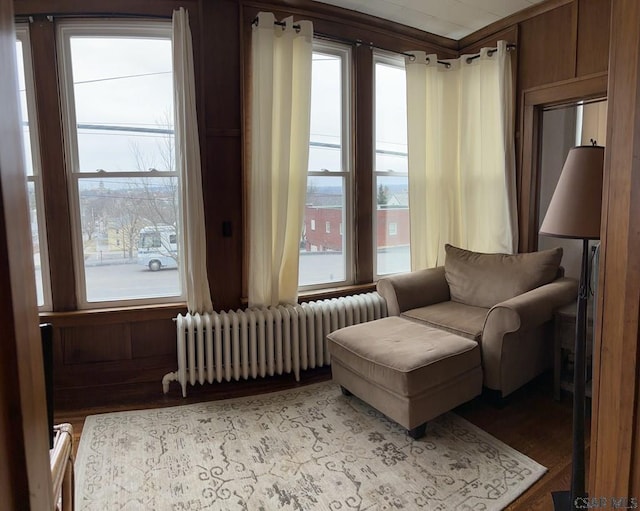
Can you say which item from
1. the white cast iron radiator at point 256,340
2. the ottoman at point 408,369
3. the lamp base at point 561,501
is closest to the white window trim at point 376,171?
the white cast iron radiator at point 256,340

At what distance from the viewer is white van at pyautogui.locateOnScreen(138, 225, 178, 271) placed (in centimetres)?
300

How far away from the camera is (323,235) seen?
345cm

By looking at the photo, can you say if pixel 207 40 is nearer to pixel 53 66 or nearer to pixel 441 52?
pixel 53 66

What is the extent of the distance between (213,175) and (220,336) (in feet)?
3.73

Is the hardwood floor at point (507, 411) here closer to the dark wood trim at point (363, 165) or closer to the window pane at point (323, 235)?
the window pane at point (323, 235)

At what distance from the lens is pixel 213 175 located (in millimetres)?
2996

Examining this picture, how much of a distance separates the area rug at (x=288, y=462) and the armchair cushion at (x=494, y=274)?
101 centimetres

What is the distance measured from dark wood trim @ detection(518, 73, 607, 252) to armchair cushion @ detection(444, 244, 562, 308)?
44 centimetres

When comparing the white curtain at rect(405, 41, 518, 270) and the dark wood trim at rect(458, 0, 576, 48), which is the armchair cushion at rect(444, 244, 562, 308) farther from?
the dark wood trim at rect(458, 0, 576, 48)

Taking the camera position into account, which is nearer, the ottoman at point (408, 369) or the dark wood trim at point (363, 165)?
the ottoman at point (408, 369)

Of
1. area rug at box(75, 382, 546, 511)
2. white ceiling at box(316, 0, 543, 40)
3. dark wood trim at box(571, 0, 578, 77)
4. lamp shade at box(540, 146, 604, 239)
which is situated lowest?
area rug at box(75, 382, 546, 511)

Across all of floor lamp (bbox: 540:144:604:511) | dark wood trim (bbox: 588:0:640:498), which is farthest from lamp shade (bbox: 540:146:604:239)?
dark wood trim (bbox: 588:0:640:498)

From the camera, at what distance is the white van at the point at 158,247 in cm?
300

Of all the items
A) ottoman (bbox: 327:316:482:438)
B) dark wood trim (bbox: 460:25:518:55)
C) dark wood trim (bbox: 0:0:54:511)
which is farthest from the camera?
dark wood trim (bbox: 460:25:518:55)
